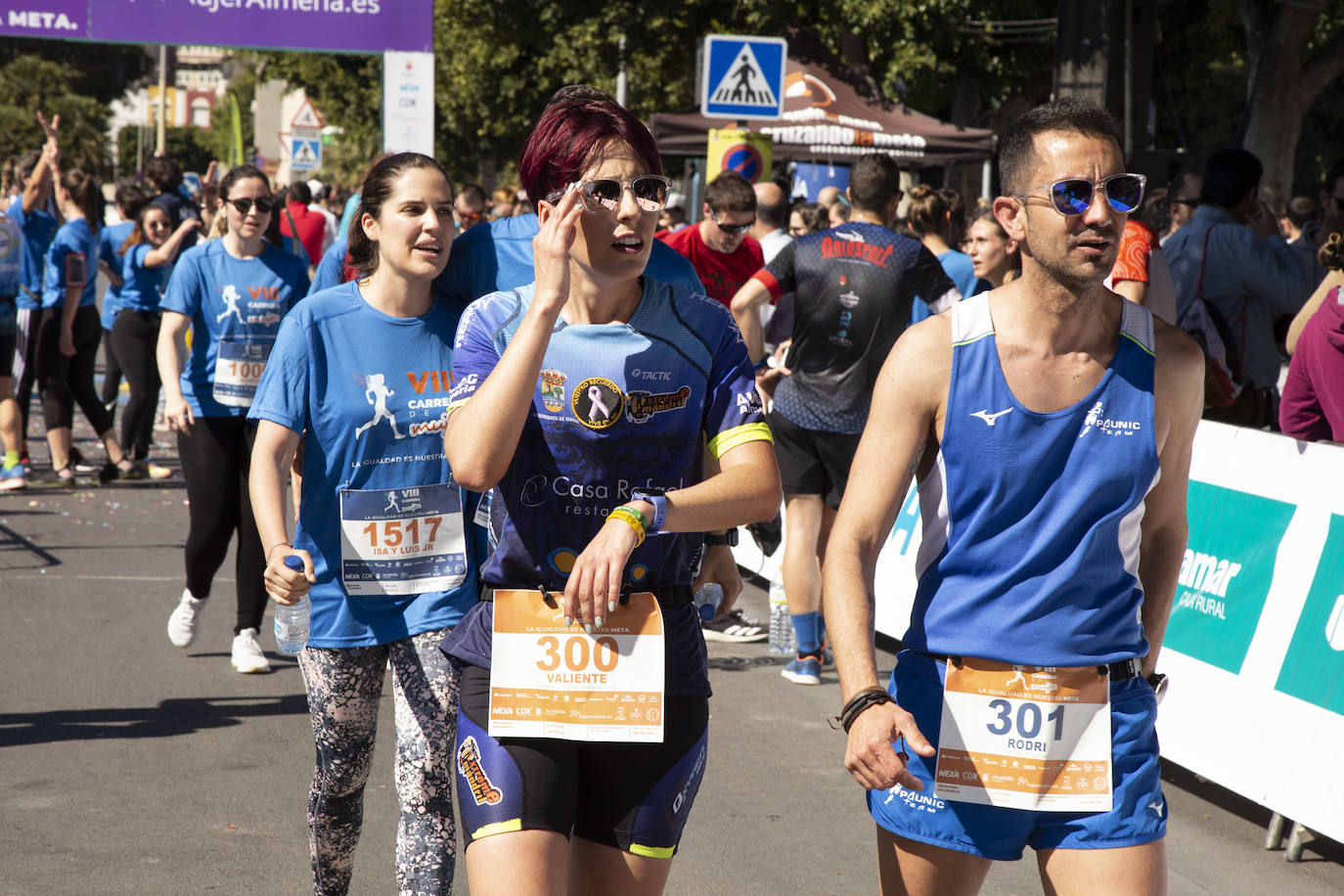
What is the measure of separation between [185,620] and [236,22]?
9.57m

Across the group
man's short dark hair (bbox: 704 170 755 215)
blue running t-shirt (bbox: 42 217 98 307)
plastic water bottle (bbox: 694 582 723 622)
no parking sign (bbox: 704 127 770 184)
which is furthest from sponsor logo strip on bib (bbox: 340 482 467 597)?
blue running t-shirt (bbox: 42 217 98 307)

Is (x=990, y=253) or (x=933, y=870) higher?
(x=990, y=253)

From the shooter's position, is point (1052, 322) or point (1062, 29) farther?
point (1062, 29)

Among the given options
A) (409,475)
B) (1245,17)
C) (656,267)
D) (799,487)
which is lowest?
(799,487)

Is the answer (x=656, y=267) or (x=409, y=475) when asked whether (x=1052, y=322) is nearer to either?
(x=656, y=267)

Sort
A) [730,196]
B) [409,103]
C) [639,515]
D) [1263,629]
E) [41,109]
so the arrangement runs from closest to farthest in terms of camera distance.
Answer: [639,515] → [1263,629] → [730,196] → [409,103] → [41,109]

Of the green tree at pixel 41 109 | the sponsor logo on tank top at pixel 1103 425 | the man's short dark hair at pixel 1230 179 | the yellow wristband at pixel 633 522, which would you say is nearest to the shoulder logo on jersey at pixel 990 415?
the sponsor logo on tank top at pixel 1103 425

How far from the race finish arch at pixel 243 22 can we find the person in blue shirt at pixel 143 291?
3606 mm

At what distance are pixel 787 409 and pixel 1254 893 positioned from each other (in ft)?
9.82

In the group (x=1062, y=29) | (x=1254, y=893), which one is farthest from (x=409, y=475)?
(x=1062, y=29)

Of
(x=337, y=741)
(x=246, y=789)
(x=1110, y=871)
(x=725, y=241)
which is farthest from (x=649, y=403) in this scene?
(x=725, y=241)

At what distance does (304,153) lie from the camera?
27.4 m

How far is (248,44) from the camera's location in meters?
14.8

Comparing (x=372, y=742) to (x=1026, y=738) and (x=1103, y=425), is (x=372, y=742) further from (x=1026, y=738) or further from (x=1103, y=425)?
(x=1103, y=425)
